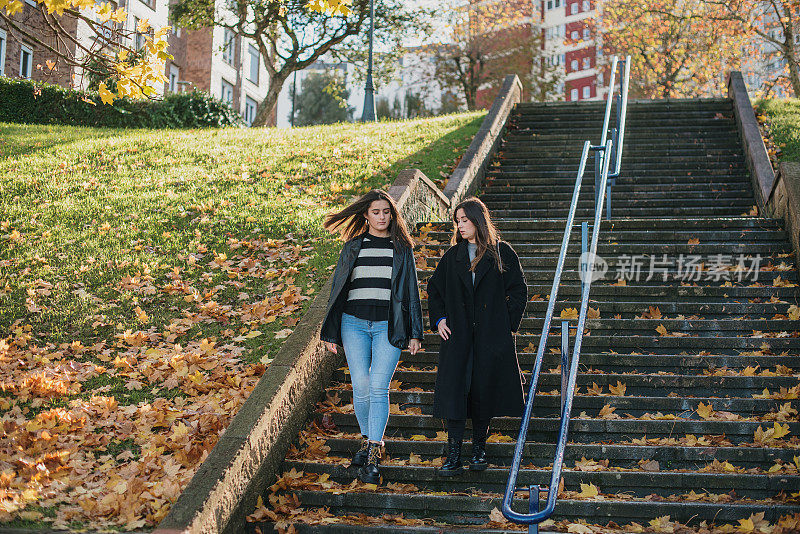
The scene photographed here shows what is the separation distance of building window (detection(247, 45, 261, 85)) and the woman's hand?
38501 mm

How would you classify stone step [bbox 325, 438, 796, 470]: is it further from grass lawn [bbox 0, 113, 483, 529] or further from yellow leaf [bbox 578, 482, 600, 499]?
grass lawn [bbox 0, 113, 483, 529]

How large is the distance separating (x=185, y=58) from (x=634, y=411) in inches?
1289

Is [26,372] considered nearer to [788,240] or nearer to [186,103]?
[788,240]

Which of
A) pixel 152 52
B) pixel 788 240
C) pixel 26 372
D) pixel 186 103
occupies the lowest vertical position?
pixel 26 372

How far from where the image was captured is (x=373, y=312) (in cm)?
509

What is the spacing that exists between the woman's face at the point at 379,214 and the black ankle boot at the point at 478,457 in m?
1.59

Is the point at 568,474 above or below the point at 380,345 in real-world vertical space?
below

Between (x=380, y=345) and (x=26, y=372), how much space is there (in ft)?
10.8

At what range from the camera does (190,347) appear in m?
6.78

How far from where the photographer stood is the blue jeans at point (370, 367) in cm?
500

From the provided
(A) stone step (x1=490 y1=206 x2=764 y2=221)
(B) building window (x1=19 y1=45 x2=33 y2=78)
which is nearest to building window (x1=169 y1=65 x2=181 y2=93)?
(B) building window (x1=19 y1=45 x2=33 y2=78)

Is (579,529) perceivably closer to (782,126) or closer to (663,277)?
(663,277)

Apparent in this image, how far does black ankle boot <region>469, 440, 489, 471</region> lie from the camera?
16.5 ft

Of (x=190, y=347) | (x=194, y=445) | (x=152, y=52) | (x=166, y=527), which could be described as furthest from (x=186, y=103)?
(x=166, y=527)
